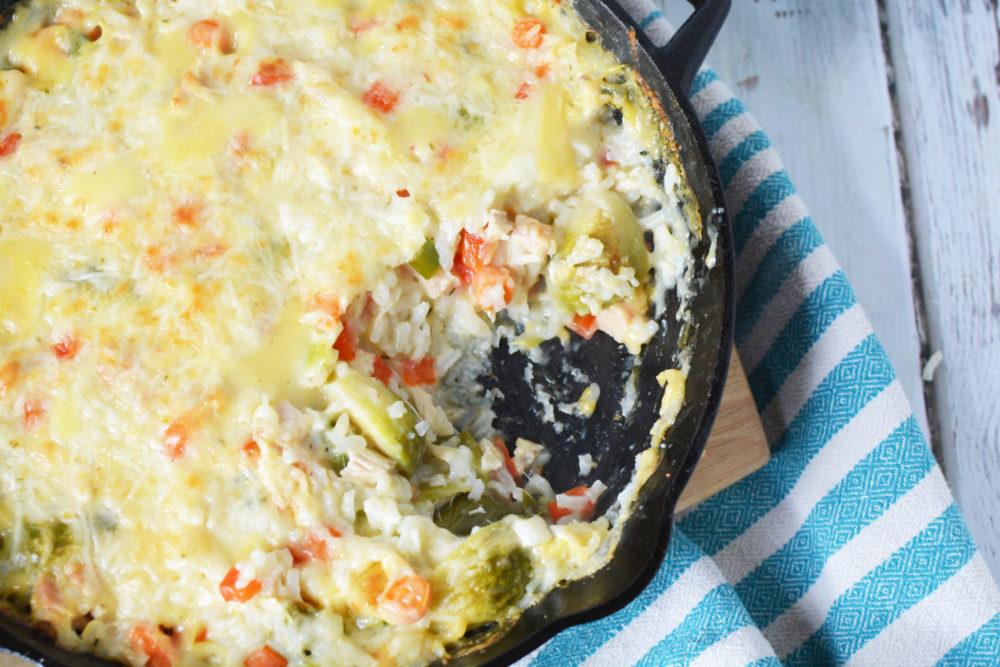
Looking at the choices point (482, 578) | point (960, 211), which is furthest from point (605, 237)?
point (960, 211)

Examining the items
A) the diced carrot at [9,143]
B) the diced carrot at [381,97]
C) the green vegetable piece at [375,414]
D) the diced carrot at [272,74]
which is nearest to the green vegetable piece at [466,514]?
the green vegetable piece at [375,414]

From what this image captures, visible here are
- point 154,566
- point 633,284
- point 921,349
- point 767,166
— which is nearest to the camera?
point 154,566

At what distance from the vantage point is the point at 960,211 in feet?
13.9

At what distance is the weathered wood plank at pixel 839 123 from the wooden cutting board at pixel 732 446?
1.11m

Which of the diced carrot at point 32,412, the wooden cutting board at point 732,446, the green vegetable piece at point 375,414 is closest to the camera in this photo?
the diced carrot at point 32,412

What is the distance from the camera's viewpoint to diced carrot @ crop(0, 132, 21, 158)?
2.77 m

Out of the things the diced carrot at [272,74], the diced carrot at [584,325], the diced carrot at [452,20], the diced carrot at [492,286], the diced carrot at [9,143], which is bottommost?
the diced carrot at [584,325]

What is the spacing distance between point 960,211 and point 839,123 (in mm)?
682

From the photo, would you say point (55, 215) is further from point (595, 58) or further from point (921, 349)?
point (921, 349)

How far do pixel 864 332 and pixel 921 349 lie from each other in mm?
889

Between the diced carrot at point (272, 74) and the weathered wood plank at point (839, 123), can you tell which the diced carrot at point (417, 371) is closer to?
the diced carrot at point (272, 74)

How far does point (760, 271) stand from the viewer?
367 cm

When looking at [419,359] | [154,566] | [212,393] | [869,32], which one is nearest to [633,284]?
[419,359]

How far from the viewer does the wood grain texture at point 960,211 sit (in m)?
4.11
